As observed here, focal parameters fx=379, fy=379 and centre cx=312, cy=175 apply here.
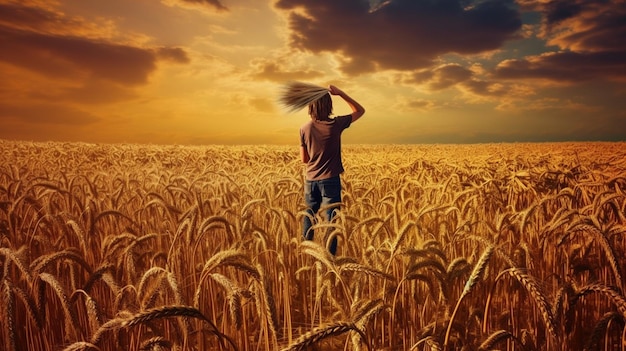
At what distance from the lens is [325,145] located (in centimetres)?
492

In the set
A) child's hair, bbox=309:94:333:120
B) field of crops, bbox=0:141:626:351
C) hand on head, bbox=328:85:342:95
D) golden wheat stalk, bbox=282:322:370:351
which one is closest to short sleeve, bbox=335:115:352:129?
child's hair, bbox=309:94:333:120

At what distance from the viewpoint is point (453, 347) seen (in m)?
2.47

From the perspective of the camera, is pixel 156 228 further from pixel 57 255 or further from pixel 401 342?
pixel 401 342

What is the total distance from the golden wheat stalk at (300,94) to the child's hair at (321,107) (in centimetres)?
5

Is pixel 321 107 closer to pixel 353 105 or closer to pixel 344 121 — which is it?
pixel 344 121

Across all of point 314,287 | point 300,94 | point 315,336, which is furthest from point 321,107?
point 315,336

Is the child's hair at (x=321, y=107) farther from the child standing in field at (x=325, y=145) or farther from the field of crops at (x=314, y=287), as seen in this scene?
the field of crops at (x=314, y=287)

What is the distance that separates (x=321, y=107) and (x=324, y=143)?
47 centimetres

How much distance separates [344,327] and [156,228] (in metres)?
4.51

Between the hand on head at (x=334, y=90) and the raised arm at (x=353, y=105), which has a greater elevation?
the hand on head at (x=334, y=90)

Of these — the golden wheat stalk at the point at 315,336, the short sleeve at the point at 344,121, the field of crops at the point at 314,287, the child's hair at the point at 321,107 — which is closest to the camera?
the golden wheat stalk at the point at 315,336

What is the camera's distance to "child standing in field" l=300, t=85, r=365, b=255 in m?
4.83

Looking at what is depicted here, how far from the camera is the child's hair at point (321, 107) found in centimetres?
477

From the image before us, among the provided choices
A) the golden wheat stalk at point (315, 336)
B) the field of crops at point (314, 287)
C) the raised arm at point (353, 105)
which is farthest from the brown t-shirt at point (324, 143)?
the golden wheat stalk at point (315, 336)
